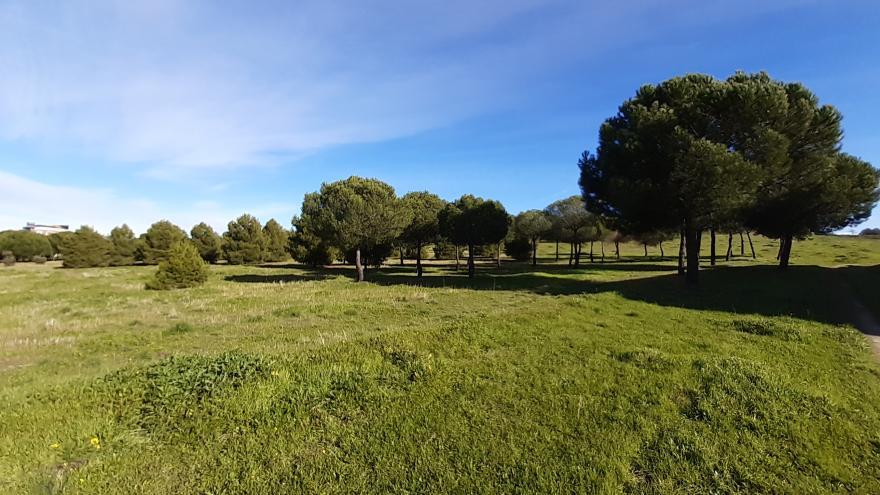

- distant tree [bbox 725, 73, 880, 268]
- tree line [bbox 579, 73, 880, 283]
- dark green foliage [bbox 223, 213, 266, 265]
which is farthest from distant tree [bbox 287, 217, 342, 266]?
distant tree [bbox 725, 73, 880, 268]

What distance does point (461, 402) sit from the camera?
245 inches

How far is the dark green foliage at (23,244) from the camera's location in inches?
3304

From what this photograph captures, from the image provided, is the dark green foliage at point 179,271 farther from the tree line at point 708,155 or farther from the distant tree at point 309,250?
the tree line at point 708,155

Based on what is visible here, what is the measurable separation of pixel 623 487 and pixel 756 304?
52.8ft

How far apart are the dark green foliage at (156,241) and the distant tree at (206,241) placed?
12.2ft

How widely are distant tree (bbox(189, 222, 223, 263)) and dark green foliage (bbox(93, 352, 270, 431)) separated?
82005 mm

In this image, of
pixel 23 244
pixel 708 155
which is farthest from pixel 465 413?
pixel 23 244

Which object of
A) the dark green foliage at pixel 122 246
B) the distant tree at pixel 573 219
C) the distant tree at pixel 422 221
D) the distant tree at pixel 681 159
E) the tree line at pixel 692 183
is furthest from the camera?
the dark green foliage at pixel 122 246

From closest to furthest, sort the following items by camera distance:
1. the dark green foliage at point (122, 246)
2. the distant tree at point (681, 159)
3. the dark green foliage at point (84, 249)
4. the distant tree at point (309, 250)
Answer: the distant tree at point (681, 159)
the distant tree at point (309, 250)
the dark green foliage at point (84, 249)
the dark green foliage at point (122, 246)

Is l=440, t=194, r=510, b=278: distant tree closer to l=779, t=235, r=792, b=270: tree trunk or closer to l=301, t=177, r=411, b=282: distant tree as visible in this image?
l=301, t=177, r=411, b=282: distant tree

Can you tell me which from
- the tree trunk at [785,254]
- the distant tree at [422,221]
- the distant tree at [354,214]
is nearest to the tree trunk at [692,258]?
the tree trunk at [785,254]

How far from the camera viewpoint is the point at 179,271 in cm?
3069

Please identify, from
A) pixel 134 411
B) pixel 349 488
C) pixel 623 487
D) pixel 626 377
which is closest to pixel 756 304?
pixel 626 377

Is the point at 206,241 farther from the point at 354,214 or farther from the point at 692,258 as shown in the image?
the point at 692,258
